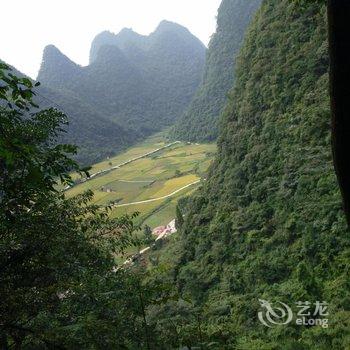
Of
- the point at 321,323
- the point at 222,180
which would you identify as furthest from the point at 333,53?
the point at 222,180

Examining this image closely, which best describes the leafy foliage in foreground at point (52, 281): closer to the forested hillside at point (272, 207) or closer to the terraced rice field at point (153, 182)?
the forested hillside at point (272, 207)

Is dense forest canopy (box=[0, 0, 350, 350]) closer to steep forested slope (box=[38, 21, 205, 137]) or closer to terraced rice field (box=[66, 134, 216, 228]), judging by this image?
terraced rice field (box=[66, 134, 216, 228])

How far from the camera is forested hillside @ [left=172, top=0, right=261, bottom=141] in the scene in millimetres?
85062

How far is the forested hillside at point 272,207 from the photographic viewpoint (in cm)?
1430

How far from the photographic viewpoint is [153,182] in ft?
185

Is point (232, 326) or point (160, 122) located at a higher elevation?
point (160, 122)

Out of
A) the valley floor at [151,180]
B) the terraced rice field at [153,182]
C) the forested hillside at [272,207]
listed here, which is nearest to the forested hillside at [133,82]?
the valley floor at [151,180]

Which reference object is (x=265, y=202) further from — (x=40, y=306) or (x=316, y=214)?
(x=40, y=306)

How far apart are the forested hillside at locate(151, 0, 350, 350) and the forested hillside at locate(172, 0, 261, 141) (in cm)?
5317

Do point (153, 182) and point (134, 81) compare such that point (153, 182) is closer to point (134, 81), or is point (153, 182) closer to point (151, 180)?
point (151, 180)

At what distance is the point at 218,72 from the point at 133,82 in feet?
202

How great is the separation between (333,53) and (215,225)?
22.0 metres

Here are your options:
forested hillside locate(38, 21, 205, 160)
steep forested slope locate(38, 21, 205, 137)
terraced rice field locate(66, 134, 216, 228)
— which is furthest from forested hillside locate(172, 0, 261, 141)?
forested hillside locate(38, 21, 205, 160)

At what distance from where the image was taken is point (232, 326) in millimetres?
15609
